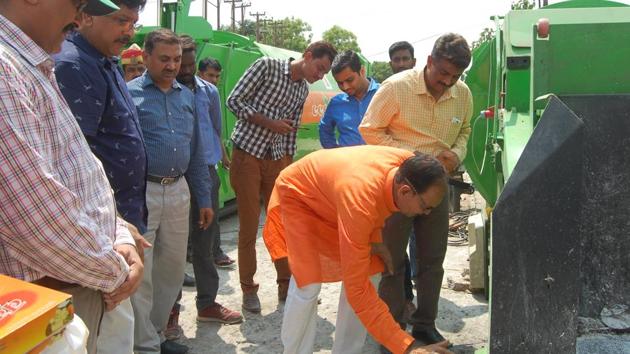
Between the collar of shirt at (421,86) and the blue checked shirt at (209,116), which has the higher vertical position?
the collar of shirt at (421,86)

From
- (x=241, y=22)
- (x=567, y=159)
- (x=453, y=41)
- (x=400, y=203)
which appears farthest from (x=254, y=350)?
(x=241, y=22)

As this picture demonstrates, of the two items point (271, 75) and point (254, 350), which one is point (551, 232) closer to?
point (254, 350)

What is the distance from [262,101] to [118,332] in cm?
226

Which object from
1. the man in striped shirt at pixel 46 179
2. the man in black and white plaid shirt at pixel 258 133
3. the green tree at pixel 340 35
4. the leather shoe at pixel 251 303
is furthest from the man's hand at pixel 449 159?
the green tree at pixel 340 35

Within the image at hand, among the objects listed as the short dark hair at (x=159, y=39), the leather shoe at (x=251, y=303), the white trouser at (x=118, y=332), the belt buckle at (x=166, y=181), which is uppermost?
the short dark hair at (x=159, y=39)

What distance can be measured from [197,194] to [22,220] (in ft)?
7.16

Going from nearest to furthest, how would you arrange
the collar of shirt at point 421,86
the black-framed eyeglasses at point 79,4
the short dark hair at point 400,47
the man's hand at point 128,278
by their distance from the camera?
1. the black-framed eyeglasses at point 79,4
2. the man's hand at point 128,278
3. the collar of shirt at point 421,86
4. the short dark hair at point 400,47

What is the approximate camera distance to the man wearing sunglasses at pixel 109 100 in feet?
7.57

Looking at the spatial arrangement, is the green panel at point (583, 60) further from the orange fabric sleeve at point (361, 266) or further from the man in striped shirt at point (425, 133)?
the man in striped shirt at point (425, 133)

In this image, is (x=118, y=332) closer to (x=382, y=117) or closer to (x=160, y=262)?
(x=160, y=262)

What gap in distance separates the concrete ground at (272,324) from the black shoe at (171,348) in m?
0.11

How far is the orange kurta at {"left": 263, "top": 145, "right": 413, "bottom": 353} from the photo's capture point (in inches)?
91.4

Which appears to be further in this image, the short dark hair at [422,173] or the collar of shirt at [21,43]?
the short dark hair at [422,173]

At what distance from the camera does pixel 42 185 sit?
1376 millimetres
